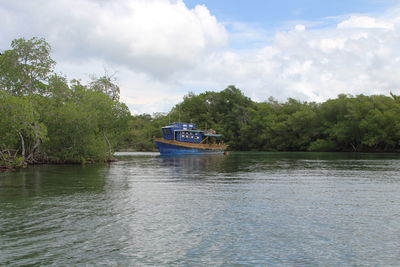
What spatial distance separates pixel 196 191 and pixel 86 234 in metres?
9.50

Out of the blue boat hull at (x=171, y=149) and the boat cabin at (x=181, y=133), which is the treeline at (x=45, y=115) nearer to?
the blue boat hull at (x=171, y=149)

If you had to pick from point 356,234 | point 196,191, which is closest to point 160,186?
point 196,191

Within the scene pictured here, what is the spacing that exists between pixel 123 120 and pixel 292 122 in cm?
6069

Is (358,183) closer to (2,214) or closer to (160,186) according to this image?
(160,186)

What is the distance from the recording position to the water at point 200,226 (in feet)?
31.7

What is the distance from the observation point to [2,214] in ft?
47.0

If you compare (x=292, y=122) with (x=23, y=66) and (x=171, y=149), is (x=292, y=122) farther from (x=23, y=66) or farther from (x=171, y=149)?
(x=23, y=66)

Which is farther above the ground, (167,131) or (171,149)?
(167,131)

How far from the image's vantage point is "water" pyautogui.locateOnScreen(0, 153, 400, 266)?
380 inches

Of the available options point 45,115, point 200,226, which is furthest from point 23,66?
point 200,226

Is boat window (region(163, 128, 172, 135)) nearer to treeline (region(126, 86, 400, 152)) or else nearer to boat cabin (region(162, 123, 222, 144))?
boat cabin (region(162, 123, 222, 144))

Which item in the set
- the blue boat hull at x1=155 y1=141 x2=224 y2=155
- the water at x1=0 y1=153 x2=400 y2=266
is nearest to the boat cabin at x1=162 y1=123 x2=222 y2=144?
the blue boat hull at x1=155 y1=141 x2=224 y2=155

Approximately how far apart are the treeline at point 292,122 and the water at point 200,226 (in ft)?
216

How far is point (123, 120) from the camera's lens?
5059 cm
